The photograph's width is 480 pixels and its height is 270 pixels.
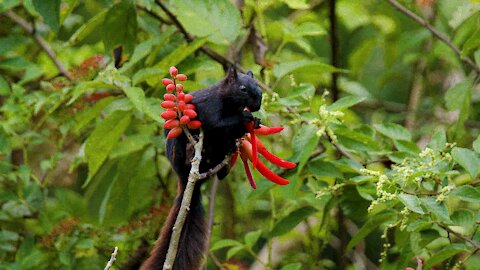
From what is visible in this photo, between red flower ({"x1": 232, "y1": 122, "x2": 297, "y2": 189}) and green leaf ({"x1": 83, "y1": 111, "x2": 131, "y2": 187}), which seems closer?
red flower ({"x1": 232, "y1": 122, "x2": 297, "y2": 189})

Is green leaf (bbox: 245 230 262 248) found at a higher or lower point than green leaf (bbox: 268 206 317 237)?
lower

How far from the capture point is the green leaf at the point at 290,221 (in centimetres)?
308

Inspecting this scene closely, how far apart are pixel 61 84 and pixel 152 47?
420 millimetres

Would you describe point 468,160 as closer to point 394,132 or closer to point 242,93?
point 394,132

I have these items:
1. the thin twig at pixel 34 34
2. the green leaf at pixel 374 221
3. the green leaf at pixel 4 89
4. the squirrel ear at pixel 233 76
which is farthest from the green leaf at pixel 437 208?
the thin twig at pixel 34 34

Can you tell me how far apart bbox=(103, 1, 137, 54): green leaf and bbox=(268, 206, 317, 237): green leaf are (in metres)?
0.86

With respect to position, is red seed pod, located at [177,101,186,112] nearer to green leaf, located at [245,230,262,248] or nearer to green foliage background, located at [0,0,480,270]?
green foliage background, located at [0,0,480,270]

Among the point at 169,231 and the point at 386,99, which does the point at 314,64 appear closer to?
the point at 169,231

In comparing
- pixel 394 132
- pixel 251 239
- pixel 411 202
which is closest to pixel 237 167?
pixel 251 239

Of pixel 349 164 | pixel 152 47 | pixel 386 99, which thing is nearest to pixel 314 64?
pixel 349 164

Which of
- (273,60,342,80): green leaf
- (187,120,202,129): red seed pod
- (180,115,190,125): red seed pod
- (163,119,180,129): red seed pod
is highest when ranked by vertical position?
(180,115,190,125): red seed pod

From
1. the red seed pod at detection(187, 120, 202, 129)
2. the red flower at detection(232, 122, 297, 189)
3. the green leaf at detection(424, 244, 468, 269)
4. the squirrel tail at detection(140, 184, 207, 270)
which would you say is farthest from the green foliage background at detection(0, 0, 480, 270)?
the red seed pod at detection(187, 120, 202, 129)

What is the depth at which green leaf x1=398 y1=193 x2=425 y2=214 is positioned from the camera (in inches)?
88.4

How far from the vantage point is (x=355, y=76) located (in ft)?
16.2
